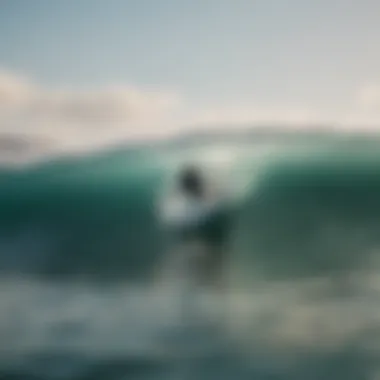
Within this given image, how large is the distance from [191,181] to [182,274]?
0.58ft

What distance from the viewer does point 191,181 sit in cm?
128

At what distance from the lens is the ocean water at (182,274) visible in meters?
1.22

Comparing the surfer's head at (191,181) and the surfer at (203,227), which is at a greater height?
the surfer's head at (191,181)

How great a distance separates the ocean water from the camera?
4.00 ft

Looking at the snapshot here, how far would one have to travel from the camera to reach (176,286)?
1245 millimetres

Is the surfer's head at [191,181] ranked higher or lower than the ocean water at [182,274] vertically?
higher

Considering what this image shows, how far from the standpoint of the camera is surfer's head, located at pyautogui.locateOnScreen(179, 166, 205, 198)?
127 cm

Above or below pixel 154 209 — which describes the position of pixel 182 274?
below

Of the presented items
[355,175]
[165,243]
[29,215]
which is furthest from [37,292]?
[355,175]

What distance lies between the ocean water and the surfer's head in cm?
2

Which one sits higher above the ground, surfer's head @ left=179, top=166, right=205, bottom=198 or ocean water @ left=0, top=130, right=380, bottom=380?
surfer's head @ left=179, top=166, right=205, bottom=198

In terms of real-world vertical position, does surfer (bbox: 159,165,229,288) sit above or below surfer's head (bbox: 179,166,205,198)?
below

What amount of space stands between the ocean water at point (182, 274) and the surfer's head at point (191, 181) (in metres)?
0.02

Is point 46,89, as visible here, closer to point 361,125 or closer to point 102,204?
point 102,204
